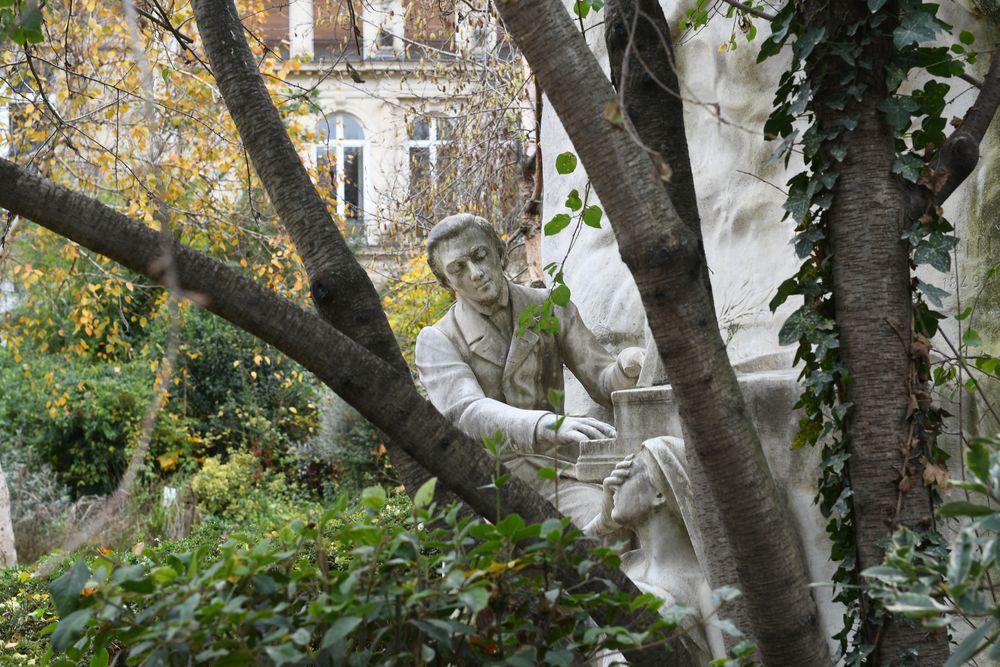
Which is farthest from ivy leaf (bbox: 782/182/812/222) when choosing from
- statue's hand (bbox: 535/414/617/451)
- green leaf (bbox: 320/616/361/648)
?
green leaf (bbox: 320/616/361/648)

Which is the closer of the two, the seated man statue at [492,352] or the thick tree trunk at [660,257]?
the thick tree trunk at [660,257]

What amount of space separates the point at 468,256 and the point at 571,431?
0.81 meters

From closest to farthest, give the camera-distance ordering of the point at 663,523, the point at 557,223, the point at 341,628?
1. the point at 341,628
2. the point at 557,223
3. the point at 663,523

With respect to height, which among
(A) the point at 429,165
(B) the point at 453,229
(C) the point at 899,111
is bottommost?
(C) the point at 899,111

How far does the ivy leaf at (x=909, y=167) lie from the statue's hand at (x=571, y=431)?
1.50 metres

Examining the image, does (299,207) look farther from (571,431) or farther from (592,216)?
(571,431)

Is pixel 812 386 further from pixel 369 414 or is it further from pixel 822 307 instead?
pixel 369 414

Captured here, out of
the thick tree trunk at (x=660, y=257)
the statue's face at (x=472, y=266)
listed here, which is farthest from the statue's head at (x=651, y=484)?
the thick tree trunk at (x=660, y=257)

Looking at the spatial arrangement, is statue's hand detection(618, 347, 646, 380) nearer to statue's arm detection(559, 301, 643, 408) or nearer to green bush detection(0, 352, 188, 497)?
statue's arm detection(559, 301, 643, 408)

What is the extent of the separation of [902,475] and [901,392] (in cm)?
18

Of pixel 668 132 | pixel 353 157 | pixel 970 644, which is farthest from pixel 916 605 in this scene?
pixel 353 157

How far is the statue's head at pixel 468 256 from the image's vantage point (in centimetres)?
420

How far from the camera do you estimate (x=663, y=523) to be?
3.57 metres

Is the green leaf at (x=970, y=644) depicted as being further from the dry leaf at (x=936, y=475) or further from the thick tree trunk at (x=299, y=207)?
the thick tree trunk at (x=299, y=207)
